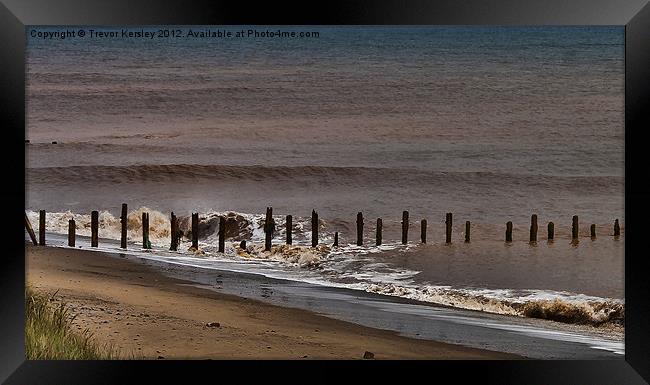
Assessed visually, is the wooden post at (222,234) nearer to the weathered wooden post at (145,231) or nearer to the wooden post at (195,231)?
the wooden post at (195,231)

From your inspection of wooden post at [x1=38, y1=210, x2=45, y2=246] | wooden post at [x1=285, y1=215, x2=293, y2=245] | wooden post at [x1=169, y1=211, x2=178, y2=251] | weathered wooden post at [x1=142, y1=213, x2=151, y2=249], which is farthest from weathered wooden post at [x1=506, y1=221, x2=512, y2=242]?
wooden post at [x1=38, y1=210, x2=45, y2=246]

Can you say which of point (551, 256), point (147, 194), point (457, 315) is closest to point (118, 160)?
point (147, 194)

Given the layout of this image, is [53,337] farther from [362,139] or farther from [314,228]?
[362,139]

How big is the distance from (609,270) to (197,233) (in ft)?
9.55

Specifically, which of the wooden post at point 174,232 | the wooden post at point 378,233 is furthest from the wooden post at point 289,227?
the wooden post at point 174,232

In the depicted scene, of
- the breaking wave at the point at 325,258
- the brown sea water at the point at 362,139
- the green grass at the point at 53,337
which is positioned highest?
the brown sea water at the point at 362,139

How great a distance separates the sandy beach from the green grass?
0.20 feet

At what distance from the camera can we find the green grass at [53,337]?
7.18 meters

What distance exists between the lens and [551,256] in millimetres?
7379

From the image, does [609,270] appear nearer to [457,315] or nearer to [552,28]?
[457,315]
